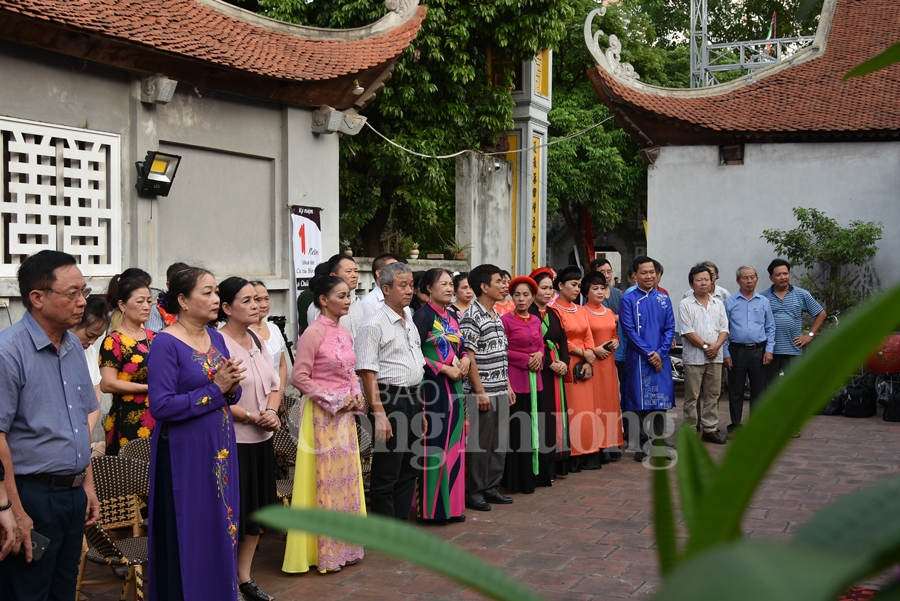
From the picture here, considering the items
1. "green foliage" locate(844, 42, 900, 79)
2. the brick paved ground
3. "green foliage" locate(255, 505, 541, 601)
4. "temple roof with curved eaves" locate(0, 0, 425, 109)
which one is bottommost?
the brick paved ground

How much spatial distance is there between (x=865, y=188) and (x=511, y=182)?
580 cm

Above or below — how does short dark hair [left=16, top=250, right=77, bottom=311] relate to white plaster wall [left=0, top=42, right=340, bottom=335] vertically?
below

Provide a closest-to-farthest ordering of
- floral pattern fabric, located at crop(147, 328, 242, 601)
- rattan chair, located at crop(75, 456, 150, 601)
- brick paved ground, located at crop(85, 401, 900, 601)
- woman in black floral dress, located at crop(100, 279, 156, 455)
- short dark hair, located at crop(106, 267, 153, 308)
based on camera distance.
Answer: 1. floral pattern fabric, located at crop(147, 328, 242, 601)
2. rattan chair, located at crop(75, 456, 150, 601)
3. brick paved ground, located at crop(85, 401, 900, 601)
4. woman in black floral dress, located at crop(100, 279, 156, 455)
5. short dark hair, located at crop(106, 267, 153, 308)

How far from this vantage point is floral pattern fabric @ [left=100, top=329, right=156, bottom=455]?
5.59 metres

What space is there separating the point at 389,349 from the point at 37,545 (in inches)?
114

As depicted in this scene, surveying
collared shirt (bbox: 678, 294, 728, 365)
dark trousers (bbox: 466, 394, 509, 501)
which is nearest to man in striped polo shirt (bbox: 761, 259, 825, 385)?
collared shirt (bbox: 678, 294, 728, 365)

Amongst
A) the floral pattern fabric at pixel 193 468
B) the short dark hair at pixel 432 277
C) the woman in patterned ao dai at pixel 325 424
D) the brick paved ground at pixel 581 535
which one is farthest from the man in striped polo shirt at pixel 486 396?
the floral pattern fabric at pixel 193 468

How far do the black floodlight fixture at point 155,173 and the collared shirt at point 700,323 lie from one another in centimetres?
515

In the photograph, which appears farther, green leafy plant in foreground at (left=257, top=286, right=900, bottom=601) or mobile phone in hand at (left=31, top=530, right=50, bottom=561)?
mobile phone in hand at (left=31, top=530, right=50, bottom=561)

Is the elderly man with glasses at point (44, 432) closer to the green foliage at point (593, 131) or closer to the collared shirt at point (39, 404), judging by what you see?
the collared shirt at point (39, 404)

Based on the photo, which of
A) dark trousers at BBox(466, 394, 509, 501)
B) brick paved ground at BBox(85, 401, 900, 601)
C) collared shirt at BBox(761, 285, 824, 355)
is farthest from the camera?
collared shirt at BBox(761, 285, 824, 355)

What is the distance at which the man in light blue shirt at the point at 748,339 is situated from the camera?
9.58 metres

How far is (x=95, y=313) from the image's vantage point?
5.27 m

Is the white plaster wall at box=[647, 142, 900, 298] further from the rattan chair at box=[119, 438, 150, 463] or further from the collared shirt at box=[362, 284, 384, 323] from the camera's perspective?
the rattan chair at box=[119, 438, 150, 463]
